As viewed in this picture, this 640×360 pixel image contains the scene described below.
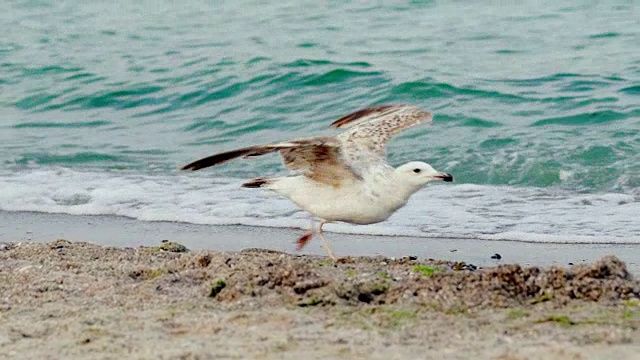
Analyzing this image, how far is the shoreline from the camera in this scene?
7.14m

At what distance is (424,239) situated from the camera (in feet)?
25.2

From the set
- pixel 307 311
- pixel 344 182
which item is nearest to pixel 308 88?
pixel 344 182

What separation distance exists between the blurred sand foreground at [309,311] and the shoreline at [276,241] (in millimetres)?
1164

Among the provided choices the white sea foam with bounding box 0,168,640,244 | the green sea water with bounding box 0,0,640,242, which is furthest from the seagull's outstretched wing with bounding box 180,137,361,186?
the green sea water with bounding box 0,0,640,242

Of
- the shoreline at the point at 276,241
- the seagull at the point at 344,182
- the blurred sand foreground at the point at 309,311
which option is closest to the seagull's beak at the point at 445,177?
the seagull at the point at 344,182

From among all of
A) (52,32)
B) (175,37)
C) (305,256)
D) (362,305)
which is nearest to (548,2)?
(175,37)

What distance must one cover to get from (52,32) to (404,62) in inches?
248

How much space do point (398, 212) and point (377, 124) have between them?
1.08m

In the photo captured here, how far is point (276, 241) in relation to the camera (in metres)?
7.76

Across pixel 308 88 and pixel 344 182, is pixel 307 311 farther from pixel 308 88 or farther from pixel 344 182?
Result: pixel 308 88

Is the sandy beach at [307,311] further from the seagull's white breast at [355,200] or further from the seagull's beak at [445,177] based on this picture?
the seagull's beak at [445,177]

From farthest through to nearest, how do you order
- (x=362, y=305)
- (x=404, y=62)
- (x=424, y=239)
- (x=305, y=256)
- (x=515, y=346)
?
(x=404, y=62)
(x=424, y=239)
(x=305, y=256)
(x=362, y=305)
(x=515, y=346)

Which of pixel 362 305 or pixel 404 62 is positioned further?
pixel 404 62

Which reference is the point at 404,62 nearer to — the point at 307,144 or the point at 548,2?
the point at 548,2
